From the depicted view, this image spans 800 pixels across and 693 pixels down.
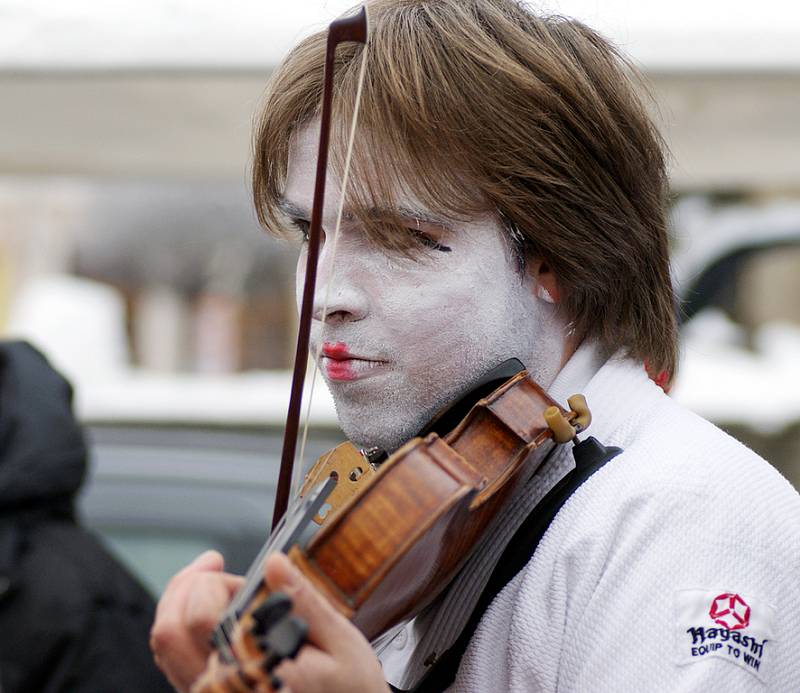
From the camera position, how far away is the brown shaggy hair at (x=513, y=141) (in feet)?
5.22

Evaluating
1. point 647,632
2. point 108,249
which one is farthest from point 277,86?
point 108,249

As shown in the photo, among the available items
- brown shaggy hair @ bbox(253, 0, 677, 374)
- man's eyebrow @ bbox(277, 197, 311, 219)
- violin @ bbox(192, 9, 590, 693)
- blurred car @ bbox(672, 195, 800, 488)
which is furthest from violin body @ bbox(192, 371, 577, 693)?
blurred car @ bbox(672, 195, 800, 488)

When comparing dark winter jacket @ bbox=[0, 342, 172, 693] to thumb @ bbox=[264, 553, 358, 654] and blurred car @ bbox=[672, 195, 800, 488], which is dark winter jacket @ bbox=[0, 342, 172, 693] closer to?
thumb @ bbox=[264, 553, 358, 654]

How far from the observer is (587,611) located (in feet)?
4.74

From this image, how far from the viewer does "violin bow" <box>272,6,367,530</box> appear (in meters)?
1.48

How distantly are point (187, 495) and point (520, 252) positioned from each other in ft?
7.23

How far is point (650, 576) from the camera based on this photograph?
55.2 inches

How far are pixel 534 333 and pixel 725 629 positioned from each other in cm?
51

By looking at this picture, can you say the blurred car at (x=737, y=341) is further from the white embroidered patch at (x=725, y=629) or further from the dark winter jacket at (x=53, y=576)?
the white embroidered patch at (x=725, y=629)

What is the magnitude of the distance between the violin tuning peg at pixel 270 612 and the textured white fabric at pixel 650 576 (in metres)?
0.45

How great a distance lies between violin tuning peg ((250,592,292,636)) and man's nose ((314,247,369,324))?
523 mm

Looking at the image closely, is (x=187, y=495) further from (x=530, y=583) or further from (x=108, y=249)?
(x=108, y=249)

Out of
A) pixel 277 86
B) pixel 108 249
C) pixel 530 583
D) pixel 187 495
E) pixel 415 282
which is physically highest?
pixel 277 86

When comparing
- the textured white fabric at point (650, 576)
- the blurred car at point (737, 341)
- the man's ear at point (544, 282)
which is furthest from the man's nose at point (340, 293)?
the blurred car at point (737, 341)
